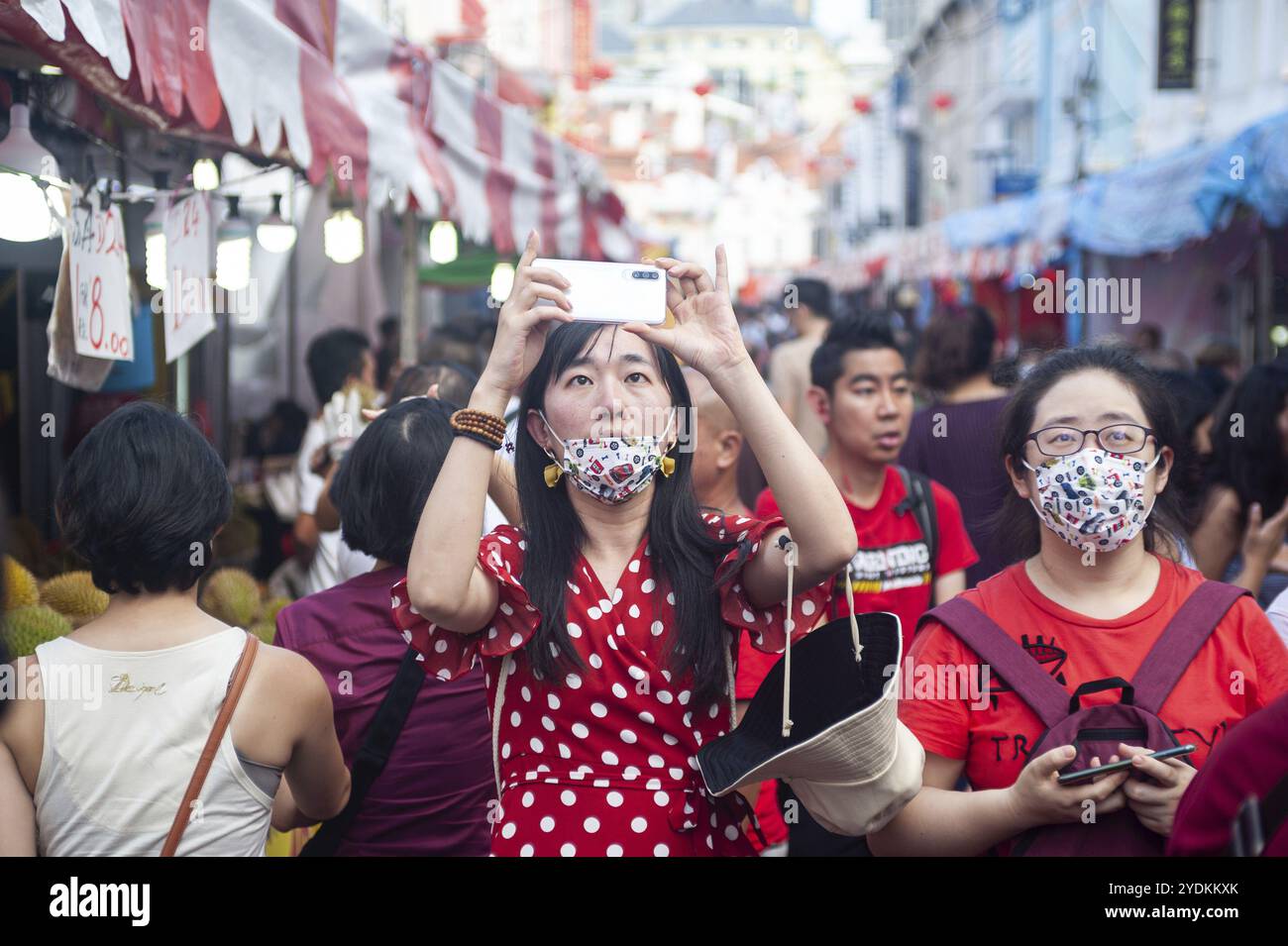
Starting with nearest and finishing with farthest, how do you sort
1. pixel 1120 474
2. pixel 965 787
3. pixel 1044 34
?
pixel 1120 474 → pixel 965 787 → pixel 1044 34

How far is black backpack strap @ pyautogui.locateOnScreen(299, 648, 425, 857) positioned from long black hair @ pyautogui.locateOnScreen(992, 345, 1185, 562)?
1.31 m

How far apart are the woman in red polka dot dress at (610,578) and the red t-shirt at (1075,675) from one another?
252 millimetres

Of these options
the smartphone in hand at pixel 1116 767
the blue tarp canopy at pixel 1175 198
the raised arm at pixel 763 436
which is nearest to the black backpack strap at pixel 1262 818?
the smartphone in hand at pixel 1116 767

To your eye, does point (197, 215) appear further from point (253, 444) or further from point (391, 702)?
point (253, 444)

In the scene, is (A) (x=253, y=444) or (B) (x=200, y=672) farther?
(A) (x=253, y=444)

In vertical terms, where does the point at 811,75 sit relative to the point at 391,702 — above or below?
above

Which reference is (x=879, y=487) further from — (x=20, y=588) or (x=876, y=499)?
(x=20, y=588)

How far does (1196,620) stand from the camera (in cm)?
Answer: 236

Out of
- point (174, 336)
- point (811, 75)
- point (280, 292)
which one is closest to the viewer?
point (174, 336)

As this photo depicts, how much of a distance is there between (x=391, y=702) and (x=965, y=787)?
1251mm

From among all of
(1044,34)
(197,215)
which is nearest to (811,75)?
(1044,34)

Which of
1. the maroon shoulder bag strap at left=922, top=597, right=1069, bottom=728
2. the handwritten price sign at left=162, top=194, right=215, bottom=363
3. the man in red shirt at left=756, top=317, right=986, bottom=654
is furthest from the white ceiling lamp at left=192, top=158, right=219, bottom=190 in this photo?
the maroon shoulder bag strap at left=922, top=597, right=1069, bottom=728

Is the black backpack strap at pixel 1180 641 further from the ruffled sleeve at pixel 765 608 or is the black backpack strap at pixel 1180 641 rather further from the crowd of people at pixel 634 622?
the ruffled sleeve at pixel 765 608

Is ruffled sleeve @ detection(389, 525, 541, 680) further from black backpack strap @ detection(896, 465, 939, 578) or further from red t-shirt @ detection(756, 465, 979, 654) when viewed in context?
black backpack strap @ detection(896, 465, 939, 578)
